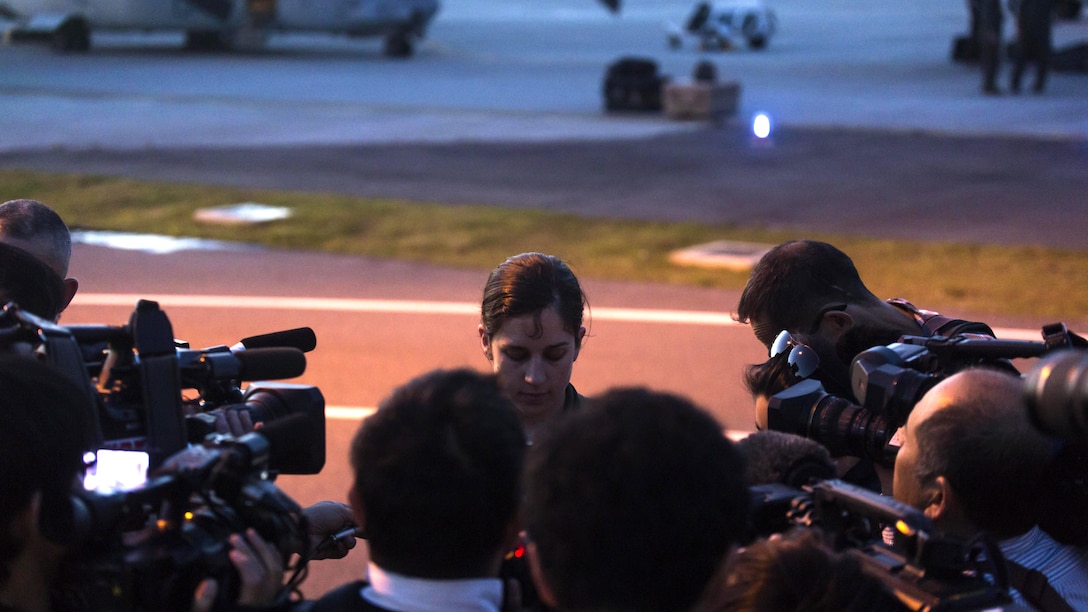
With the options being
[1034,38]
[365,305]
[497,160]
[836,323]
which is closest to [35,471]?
[836,323]

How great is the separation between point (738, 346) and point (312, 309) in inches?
152

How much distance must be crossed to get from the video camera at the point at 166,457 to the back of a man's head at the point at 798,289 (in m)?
1.68

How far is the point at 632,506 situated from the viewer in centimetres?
226

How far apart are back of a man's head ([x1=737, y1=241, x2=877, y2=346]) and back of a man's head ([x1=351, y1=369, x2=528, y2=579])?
1821 millimetres

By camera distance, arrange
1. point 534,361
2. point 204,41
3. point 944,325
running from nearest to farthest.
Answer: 1. point 944,325
2. point 534,361
3. point 204,41

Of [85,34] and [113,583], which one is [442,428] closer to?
→ [113,583]

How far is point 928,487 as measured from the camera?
293 cm

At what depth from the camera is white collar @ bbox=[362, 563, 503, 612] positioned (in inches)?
97.9

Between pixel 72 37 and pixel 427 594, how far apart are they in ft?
128

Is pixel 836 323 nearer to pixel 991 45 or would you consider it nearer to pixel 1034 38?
pixel 991 45

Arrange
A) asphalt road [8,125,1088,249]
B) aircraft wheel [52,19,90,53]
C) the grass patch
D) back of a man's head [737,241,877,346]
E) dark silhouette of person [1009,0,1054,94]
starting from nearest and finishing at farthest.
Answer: back of a man's head [737,241,877,346], the grass patch, asphalt road [8,125,1088,249], dark silhouette of person [1009,0,1054,94], aircraft wheel [52,19,90,53]

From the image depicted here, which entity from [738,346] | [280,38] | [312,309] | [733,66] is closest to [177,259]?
[312,309]

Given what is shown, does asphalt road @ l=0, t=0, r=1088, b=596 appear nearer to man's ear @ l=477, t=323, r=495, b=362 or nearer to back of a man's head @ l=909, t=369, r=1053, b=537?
man's ear @ l=477, t=323, r=495, b=362

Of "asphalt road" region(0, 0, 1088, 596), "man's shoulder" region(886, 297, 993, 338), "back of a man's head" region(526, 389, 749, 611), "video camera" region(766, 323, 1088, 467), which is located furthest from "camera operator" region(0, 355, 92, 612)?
"asphalt road" region(0, 0, 1088, 596)
